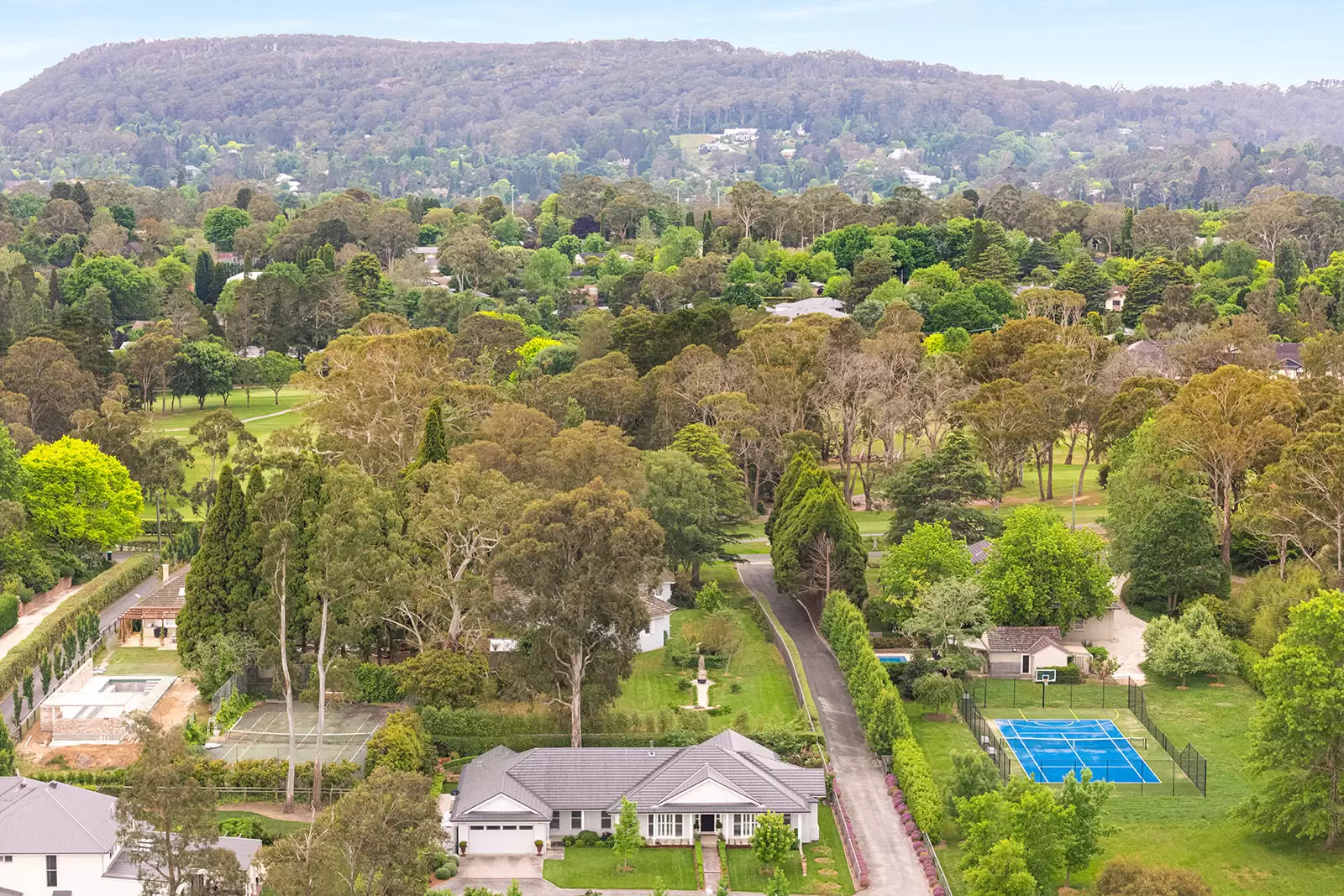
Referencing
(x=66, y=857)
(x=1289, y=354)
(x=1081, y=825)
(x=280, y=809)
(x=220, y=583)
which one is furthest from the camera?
(x=1289, y=354)

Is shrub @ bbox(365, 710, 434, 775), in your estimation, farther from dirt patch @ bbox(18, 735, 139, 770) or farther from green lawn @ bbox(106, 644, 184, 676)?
green lawn @ bbox(106, 644, 184, 676)

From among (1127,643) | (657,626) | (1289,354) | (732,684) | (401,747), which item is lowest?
(1127,643)

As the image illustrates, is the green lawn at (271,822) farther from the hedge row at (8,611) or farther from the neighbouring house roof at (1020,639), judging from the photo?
the neighbouring house roof at (1020,639)

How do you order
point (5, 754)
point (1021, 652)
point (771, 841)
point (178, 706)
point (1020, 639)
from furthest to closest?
point (1020, 639)
point (1021, 652)
point (178, 706)
point (5, 754)
point (771, 841)

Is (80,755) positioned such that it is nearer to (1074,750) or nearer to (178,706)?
(178,706)

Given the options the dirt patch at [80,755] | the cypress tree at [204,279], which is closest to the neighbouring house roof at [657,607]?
the dirt patch at [80,755]

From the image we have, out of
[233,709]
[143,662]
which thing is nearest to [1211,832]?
[233,709]
